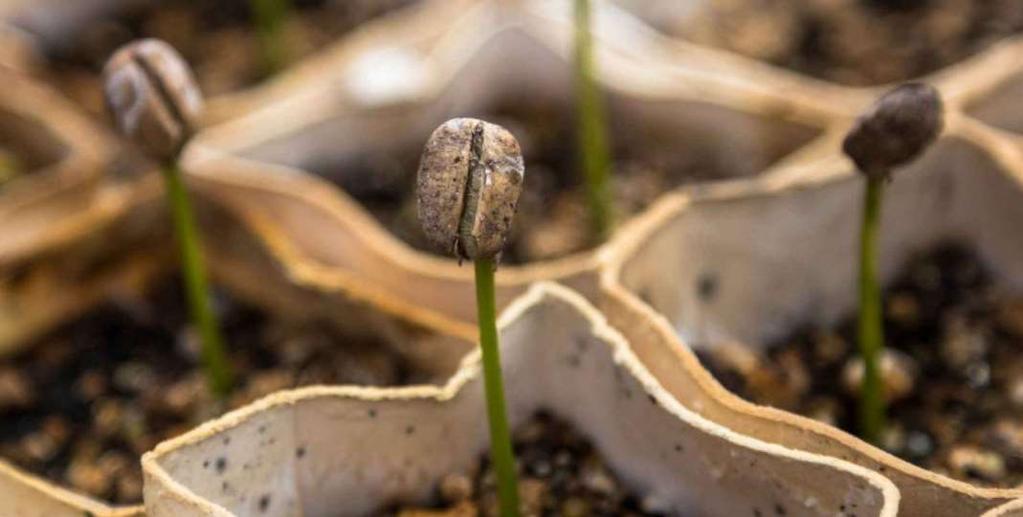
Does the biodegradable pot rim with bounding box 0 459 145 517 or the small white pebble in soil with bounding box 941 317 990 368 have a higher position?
the biodegradable pot rim with bounding box 0 459 145 517

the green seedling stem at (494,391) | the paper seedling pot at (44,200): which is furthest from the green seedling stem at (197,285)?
the green seedling stem at (494,391)

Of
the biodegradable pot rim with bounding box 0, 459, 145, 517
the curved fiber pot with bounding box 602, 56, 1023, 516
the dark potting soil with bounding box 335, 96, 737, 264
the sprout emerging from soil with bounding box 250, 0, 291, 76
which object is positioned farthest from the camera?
the sprout emerging from soil with bounding box 250, 0, 291, 76

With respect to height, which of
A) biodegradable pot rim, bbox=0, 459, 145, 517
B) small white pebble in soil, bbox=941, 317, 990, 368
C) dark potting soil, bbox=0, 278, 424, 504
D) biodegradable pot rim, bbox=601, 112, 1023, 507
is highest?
biodegradable pot rim, bbox=601, 112, 1023, 507

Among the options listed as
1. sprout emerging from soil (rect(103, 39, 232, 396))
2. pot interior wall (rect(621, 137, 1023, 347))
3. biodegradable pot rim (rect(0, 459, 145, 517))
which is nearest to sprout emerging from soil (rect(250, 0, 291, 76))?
sprout emerging from soil (rect(103, 39, 232, 396))

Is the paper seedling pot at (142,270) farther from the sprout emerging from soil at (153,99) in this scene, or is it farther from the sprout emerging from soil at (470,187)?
the sprout emerging from soil at (470,187)

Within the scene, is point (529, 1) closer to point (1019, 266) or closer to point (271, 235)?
point (271, 235)

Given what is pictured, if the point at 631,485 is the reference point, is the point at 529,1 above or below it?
above

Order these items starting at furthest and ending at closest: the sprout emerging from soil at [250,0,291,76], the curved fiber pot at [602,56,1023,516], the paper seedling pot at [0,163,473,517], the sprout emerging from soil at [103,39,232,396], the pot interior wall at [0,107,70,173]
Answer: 1. the sprout emerging from soil at [250,0,291,76]
2. the pot interior wall at [0,107,70,173]
3. the paper seedling pot at [0,163,473,517]
4. the curved fiber pot at [602,56,1023,516]
5. the sprout emerging from soil at [103,39,232,396]

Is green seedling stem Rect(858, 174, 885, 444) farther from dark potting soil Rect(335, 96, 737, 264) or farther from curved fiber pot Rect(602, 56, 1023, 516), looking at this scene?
dark potting soil Rect(335, 96, 737, 264)

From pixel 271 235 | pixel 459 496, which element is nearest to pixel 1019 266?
pixel 459 496
